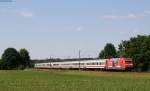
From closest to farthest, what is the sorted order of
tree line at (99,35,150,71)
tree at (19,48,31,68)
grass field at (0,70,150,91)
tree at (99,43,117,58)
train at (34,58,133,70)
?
grass field at (0,70,150,91) → train at (34,58,133,70) → tree line at (99,35,150,71) → tree at (99,43,117,58) → tree at (19,48,31,68)

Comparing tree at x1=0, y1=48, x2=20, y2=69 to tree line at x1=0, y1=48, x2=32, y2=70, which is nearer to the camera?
tree line at x1=0, y1=48, x2=32, y2=70

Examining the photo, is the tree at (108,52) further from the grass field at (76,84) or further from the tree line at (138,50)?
the grass field at (76,84)

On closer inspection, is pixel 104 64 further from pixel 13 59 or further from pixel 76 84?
pixel 13 59

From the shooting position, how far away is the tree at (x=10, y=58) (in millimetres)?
173500

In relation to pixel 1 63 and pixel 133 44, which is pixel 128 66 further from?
pixel 1 63

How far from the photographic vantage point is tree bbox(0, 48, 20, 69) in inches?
6831

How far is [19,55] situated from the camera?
181m

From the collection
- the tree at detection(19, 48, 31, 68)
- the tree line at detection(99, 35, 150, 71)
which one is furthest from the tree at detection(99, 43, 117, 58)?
the tree line at detection(99, 35, 150, 71)

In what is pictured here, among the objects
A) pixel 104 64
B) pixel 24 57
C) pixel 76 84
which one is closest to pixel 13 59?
pixel 24 57

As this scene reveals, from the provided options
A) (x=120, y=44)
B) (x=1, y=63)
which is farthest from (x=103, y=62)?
(x=1, y=63)

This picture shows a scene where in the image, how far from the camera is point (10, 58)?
17562 cm

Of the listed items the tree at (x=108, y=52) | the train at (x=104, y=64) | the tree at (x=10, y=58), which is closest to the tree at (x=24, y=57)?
the tree at (x=10, y=58)

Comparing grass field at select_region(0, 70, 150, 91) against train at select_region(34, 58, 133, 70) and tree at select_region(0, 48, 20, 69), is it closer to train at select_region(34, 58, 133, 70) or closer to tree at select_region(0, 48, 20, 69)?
train at select_region(34, 58, 133, 70)

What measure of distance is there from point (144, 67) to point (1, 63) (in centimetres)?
9270
